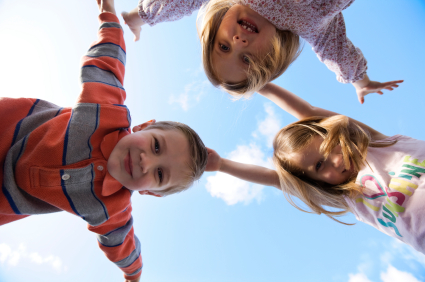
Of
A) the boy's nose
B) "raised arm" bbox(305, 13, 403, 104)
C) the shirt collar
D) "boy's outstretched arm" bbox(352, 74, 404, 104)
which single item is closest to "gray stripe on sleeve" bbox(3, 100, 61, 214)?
the shirt collar

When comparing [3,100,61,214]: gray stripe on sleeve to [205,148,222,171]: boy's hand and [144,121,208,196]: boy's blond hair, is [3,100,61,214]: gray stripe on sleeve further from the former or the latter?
[205,148,222,171]: boy's hand

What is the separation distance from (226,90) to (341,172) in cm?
76

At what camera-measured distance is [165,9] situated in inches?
44.9

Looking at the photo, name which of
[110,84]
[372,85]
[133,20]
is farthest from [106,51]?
[372,85]

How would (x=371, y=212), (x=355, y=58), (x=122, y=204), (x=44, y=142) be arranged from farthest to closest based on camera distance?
(x=355, y=58)
(x=371, y=212)
(x=122, y=204)
(x=44, y=142)

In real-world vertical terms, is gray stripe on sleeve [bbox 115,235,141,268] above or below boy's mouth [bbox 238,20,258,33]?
below

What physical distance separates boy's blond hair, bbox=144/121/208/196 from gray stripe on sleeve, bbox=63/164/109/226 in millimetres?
299

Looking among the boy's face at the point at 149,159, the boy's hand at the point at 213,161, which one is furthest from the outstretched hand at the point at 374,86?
the boy's face at the point at 149,159

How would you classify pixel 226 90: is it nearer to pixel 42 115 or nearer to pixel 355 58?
pixel 355 58

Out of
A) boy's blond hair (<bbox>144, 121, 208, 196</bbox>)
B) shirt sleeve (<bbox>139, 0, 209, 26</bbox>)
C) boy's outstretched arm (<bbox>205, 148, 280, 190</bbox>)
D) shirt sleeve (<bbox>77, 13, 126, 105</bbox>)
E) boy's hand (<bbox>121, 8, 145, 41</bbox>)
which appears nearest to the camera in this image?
shirt sleeve (<bbox>77, 13, 126, 105</bbox>)

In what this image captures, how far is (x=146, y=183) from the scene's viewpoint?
856 mm

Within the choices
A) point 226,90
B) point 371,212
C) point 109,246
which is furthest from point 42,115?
point 371,212

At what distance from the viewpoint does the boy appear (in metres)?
0.75

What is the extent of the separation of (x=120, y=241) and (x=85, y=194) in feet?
1.46
